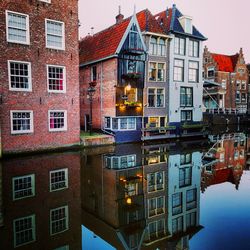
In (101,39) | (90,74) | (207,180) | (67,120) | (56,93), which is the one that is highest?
(101,39)

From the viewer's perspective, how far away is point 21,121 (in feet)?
56.6

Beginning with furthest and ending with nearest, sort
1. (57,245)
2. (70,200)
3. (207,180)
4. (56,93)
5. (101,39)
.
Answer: (101,39), (56,93), (207,180), (70,200), (57,245)

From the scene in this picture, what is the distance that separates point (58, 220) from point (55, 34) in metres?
15.9

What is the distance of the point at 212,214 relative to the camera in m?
7.71

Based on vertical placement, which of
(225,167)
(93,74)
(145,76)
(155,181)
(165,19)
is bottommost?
(225,167)

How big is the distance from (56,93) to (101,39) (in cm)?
1093

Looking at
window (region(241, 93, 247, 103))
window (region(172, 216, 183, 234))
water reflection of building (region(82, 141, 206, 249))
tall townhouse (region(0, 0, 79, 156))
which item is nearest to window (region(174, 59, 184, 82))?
tall townhouse (region(0, 0, 79, 156))

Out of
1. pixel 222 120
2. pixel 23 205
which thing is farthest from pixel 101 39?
pixel 222 120

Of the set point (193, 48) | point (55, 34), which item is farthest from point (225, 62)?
point (55, 34)

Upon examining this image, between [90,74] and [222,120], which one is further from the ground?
[90,74]

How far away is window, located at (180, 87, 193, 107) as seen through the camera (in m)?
28.8

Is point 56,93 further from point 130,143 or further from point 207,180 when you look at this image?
point 207,180

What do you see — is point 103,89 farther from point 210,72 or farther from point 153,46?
point 210,72

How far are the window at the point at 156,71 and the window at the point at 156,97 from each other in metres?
1.25
